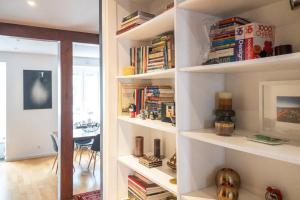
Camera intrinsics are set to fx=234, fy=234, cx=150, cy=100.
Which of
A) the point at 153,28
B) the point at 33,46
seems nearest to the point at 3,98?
the point at 33,46

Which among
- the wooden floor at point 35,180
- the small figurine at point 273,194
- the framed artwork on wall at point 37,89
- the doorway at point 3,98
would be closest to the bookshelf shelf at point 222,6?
the small figurine at point 273,194

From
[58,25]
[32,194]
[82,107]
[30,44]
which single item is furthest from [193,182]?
[82,107]

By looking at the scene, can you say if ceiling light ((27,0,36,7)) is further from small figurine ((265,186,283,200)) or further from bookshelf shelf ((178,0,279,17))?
small figurine ((265,186,283,200))

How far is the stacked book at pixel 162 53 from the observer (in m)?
1.40

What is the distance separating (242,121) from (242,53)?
0.40m

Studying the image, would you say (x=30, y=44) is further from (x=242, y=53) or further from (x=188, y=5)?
(x=242, y=53)

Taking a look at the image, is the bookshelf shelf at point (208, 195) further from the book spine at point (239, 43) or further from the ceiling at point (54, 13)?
the ceiling at point (54, 13)

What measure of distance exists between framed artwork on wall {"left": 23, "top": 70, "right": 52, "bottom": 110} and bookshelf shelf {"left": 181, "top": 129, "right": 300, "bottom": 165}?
5126 millimetres

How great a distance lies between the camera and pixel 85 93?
633cm

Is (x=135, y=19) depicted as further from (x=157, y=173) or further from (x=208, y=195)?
(x=208, y=195)

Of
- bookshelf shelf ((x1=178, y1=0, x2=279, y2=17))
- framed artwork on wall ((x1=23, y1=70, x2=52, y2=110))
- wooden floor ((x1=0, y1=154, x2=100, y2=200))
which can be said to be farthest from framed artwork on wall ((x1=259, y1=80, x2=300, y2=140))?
framed artwork on wall ((x1=23, y1=70, x2=52, y2=110))

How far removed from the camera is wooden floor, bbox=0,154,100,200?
349cm

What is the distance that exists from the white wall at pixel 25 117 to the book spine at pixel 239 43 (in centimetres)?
537

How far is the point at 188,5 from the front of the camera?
1.12 m
